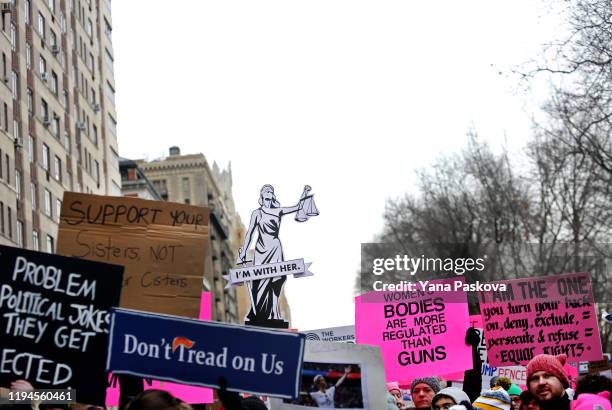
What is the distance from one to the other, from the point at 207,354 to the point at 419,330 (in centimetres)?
589

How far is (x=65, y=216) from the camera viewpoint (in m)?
8.07

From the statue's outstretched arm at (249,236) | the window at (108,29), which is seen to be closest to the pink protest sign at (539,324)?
the statue's outstretched arm at (249,236)

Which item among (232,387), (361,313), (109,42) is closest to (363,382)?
(232,387)

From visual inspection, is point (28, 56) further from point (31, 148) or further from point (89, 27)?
point (89, 27)

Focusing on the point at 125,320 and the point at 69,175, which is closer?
the point at 125,320

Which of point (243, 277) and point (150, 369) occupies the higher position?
point (243, 277)

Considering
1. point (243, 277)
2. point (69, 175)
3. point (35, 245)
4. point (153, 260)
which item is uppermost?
point (69, 175)

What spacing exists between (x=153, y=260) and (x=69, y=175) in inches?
1662

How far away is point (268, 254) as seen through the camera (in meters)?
14.0

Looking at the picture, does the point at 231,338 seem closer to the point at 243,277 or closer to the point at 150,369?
the point at 150,369

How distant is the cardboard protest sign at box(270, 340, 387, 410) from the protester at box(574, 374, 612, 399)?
1.35 meters

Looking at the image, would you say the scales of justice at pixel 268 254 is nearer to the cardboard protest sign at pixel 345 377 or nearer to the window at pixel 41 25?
the cardboard protest sign at pixel 345 377

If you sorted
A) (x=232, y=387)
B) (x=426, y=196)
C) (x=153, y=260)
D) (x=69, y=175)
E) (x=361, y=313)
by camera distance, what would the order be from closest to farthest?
(x=232, y=387)
(x=153, y=260)
(x=361, y=313)
(x=69, y=175)
(x=426, y=196)

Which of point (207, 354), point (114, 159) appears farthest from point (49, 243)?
point (207, 354)
